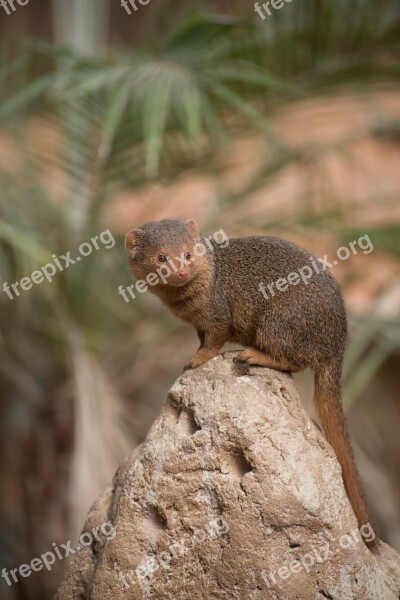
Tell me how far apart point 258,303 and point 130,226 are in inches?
114

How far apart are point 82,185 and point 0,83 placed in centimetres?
103

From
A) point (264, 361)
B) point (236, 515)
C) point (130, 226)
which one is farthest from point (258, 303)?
point (130, 226)

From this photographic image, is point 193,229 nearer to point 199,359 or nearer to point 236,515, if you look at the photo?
point 199,359

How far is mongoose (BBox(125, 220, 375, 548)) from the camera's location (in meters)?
3.40

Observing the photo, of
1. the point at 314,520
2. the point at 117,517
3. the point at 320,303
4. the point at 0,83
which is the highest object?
the point at 0,83

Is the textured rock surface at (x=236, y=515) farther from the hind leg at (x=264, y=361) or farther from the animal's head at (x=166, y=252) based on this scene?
the animal's head at (x=166, y=252)

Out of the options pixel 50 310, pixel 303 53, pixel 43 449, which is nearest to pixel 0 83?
pixel 50 310

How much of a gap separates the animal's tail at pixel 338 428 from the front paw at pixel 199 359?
45 cm

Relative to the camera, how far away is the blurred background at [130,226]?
5.44 m

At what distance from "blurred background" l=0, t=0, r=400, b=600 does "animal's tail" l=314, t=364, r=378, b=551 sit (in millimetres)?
1704

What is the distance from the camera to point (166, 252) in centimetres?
358

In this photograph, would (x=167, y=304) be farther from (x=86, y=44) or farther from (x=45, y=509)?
(x=86, y=44)

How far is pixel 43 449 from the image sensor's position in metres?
6.24

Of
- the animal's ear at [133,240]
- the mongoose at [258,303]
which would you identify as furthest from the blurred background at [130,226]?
the mongoose at [258,303]
